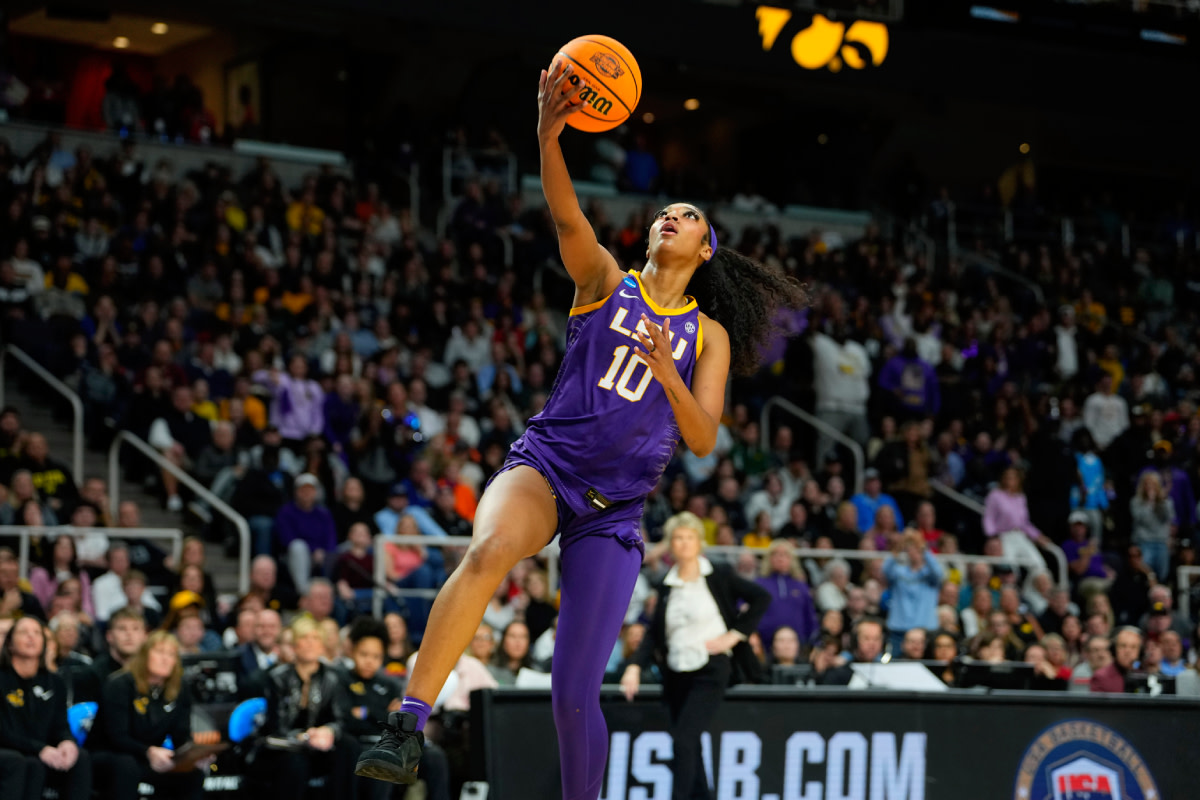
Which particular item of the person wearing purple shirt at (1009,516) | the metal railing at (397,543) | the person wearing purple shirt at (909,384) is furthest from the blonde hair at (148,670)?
the person wearing purple shirt at (909,384)

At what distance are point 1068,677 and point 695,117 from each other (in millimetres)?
17016

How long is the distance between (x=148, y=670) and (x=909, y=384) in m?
11.4

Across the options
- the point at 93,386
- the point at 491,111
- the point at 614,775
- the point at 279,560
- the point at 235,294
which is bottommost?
the point at 614,775

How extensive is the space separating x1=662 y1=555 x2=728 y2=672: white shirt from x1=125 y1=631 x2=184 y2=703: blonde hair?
2933 mm

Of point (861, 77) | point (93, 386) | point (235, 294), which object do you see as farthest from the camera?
point (861, 77)

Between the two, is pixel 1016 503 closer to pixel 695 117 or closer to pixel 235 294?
pixel 235 294

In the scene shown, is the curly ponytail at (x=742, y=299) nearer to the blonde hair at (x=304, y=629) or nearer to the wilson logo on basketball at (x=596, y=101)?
the wilson logo on basketball at (x=596, y=101)

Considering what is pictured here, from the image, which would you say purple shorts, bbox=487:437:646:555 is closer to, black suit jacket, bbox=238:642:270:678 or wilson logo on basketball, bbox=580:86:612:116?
wilson logo on basketball, bbox=580:86:612:116

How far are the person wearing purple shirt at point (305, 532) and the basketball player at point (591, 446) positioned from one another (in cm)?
765

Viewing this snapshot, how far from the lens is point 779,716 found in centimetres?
908

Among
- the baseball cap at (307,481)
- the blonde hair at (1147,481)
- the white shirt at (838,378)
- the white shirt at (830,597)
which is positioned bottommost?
the white shirt at (830,597)

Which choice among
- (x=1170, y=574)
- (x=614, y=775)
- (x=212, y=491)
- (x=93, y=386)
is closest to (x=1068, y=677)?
(x=614, y=775)

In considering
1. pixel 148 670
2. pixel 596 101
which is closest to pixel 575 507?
pixel 596 101

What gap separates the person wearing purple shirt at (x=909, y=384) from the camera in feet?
61.1
